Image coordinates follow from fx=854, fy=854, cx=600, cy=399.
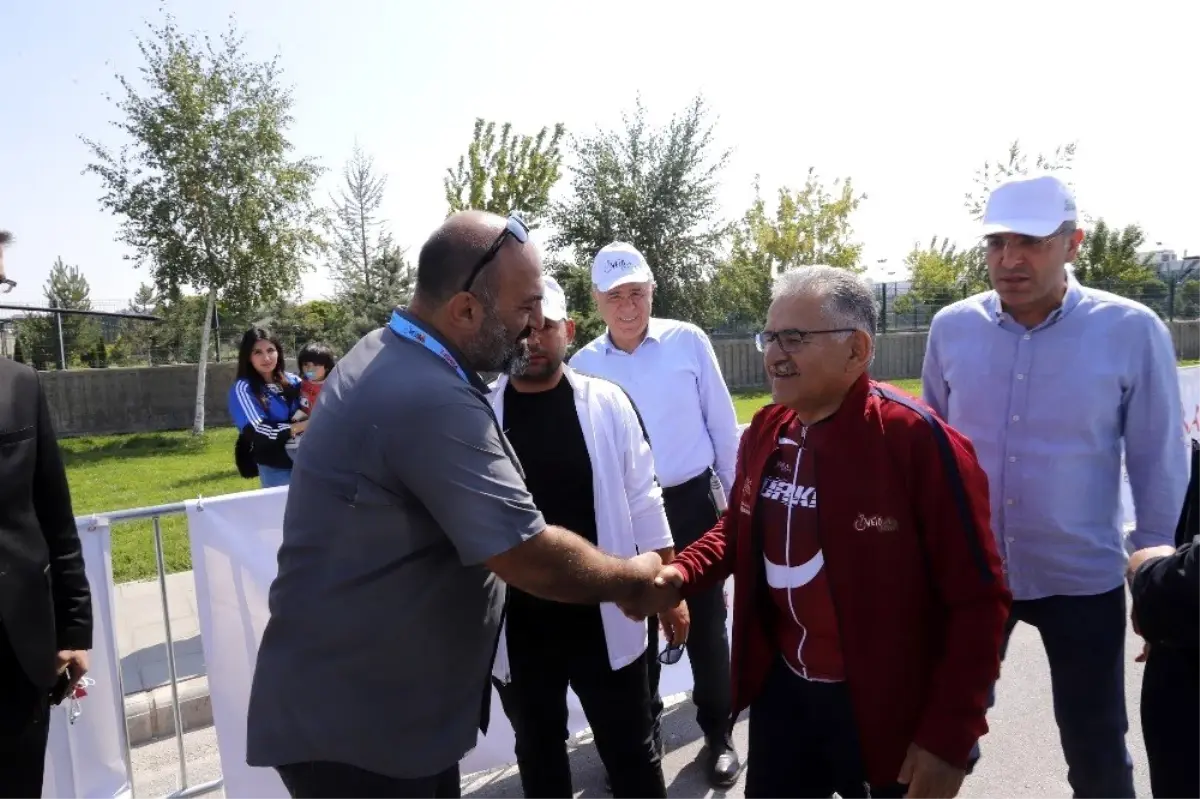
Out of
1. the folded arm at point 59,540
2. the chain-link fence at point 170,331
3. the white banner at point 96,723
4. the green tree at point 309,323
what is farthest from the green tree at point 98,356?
the folded arm at point 59,540

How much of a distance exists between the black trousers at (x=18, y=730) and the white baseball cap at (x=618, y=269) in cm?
271

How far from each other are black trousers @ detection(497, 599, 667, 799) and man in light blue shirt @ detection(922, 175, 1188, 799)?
1339mm

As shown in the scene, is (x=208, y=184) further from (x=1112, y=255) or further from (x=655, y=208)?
(x=1112, y=255)

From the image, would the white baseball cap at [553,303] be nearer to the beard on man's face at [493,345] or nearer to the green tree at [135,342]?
the beard on man's face at [493,345]

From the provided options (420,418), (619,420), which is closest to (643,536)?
(619,420)

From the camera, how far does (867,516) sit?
2061 millimetres

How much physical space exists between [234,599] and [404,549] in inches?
83.1

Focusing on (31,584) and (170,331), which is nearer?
(31,584)

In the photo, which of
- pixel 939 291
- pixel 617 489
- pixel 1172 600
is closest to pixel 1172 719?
pixel 1172 600

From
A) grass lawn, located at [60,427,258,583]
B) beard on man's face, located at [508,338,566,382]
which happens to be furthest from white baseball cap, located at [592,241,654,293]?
grass lawn, located at [60,427,258,583]

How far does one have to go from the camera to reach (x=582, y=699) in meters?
2.94

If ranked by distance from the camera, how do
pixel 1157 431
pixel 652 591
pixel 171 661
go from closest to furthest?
pixel 652 591 → pixel 1157 431 → pixel 171 661

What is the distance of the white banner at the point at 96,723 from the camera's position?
11.2ft

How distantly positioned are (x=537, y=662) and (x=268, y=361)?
4366mm
